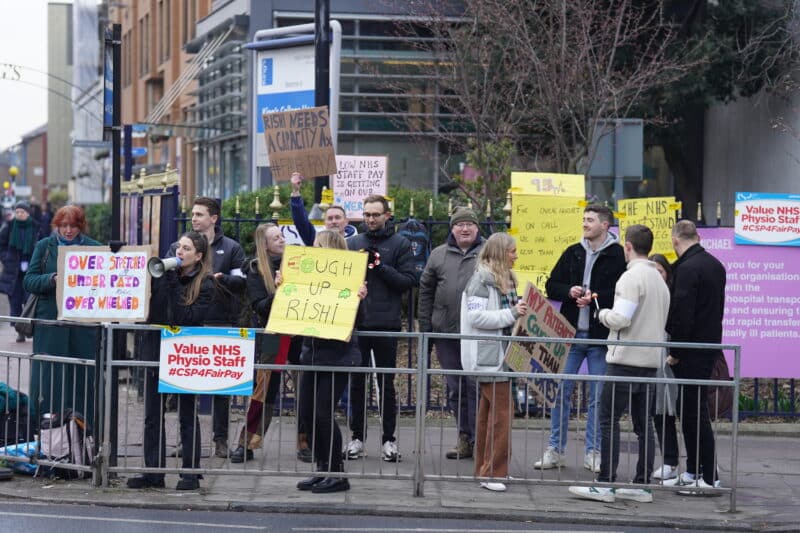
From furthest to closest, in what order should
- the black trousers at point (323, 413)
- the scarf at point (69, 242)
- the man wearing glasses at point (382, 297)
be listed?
the scarf at point (69, 242) < the man wearing glasses at point (382, 297) < the black trousers at point (323, 413)

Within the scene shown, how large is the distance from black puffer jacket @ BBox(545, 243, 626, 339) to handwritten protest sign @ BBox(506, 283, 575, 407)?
32 centimetres

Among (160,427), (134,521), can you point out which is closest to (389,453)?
(160,427)

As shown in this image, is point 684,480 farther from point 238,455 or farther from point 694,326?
point 238,455

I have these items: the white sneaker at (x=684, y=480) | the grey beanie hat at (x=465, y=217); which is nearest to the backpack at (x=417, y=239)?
the grey beanie hat at (x=465, y=217)

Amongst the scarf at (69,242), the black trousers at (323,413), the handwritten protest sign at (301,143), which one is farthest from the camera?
the handwritten protest sign at (301,143)

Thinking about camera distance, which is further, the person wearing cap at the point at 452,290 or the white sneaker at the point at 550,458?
the person wearing cap at the point at 452,290

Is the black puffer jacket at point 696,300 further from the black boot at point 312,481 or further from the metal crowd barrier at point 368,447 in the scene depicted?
the black boot at point 312,481

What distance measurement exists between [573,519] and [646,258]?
6.21 feet

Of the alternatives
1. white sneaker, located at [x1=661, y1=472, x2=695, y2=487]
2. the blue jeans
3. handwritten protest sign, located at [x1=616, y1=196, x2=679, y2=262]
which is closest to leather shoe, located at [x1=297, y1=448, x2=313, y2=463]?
the blue jeans

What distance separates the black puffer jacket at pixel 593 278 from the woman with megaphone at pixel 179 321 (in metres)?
2.66

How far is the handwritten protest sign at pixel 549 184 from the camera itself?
36.9 ft

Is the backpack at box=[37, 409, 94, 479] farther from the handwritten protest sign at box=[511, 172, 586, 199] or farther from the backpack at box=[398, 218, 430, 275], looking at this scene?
the handwritten protest sign at box=[511, 172, 586, 199]

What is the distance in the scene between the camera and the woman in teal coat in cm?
892

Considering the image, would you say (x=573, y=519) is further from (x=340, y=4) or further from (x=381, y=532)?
(x=340, y=4)
